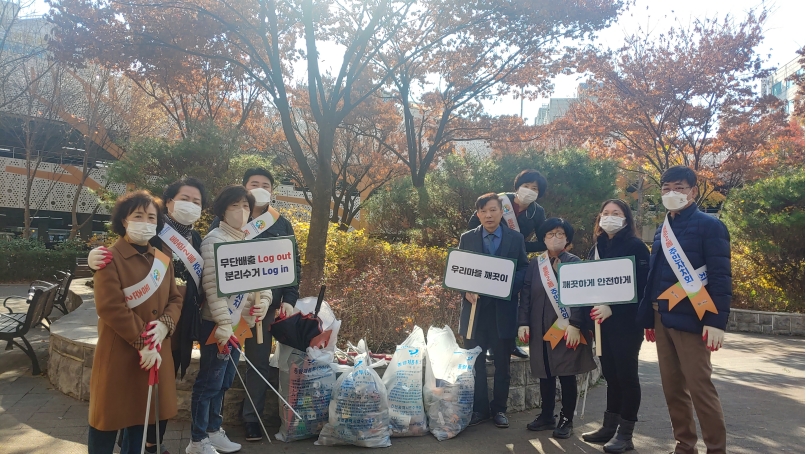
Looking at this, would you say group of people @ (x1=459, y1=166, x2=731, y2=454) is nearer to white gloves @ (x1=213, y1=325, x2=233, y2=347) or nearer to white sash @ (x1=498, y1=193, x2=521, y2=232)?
white sash @ (x1=498, y1=193, x2=521, y2=232)

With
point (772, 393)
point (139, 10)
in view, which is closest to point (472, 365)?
point (772, 393)

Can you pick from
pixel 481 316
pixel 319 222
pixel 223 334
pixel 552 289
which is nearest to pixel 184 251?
pixel 223 334

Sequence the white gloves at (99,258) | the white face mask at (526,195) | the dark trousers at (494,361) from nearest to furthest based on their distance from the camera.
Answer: the white gloves at (99,258), the dark trousers at (494,361), the white face mask at (526,195)

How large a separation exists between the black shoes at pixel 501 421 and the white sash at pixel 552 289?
85 centimetres

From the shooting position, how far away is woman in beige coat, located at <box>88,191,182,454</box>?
112 inches

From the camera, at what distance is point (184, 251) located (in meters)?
3.45

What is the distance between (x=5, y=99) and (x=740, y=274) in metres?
18.7

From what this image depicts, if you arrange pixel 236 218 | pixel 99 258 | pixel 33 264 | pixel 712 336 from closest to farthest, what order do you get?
1. pixel 99 258
2. pixel 712 336
3. pixel 236 218
4. pixel 33 264

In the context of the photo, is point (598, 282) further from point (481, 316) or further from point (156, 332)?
point (156, 332)

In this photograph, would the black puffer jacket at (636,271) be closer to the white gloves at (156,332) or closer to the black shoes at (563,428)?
the black shoes at (563,428)

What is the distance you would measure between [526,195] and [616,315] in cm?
133

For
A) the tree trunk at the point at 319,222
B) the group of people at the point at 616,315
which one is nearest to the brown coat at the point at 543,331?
the group of people at the point at 616,315

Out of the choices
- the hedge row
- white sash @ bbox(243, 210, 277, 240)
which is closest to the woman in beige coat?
white sash @ bbox(243, 210, 277, 240)

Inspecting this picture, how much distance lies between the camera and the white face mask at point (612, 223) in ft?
13.1
